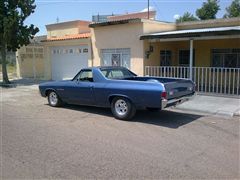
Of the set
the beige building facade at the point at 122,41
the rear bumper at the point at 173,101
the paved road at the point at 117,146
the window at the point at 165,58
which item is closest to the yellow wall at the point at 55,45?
the beige building facade at the point at 122,41

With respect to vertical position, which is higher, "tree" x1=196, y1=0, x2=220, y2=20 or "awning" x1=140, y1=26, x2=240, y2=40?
"tree" x1=196, y1=0, x2=220, y2=20

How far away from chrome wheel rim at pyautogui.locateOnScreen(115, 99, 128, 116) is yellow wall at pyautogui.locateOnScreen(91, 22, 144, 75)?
6692mm

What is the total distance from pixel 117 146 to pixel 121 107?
2.58m

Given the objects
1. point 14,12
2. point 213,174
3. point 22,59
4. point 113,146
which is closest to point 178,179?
point 213,174

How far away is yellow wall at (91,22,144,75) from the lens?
14.7 m

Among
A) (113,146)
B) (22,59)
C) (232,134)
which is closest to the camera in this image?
(113,146)

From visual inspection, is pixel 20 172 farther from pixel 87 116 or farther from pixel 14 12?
pixel 14 12

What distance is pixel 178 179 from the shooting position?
427 cm

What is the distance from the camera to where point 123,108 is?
27.2 feet

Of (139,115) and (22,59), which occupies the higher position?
(22,59)

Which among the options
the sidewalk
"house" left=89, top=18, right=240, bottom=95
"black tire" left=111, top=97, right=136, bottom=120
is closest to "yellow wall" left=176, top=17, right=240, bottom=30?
"house" left=89, top=18, right=240, bottom=95

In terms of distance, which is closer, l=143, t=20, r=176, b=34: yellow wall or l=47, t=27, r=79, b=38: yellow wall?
l=143, t=20, r=176, b=34: yellow wall

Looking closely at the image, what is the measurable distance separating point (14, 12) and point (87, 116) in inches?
482

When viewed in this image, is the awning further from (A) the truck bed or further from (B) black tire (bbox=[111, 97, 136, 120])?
(B) black tire (bbox=[111, 97, 136, 120])
